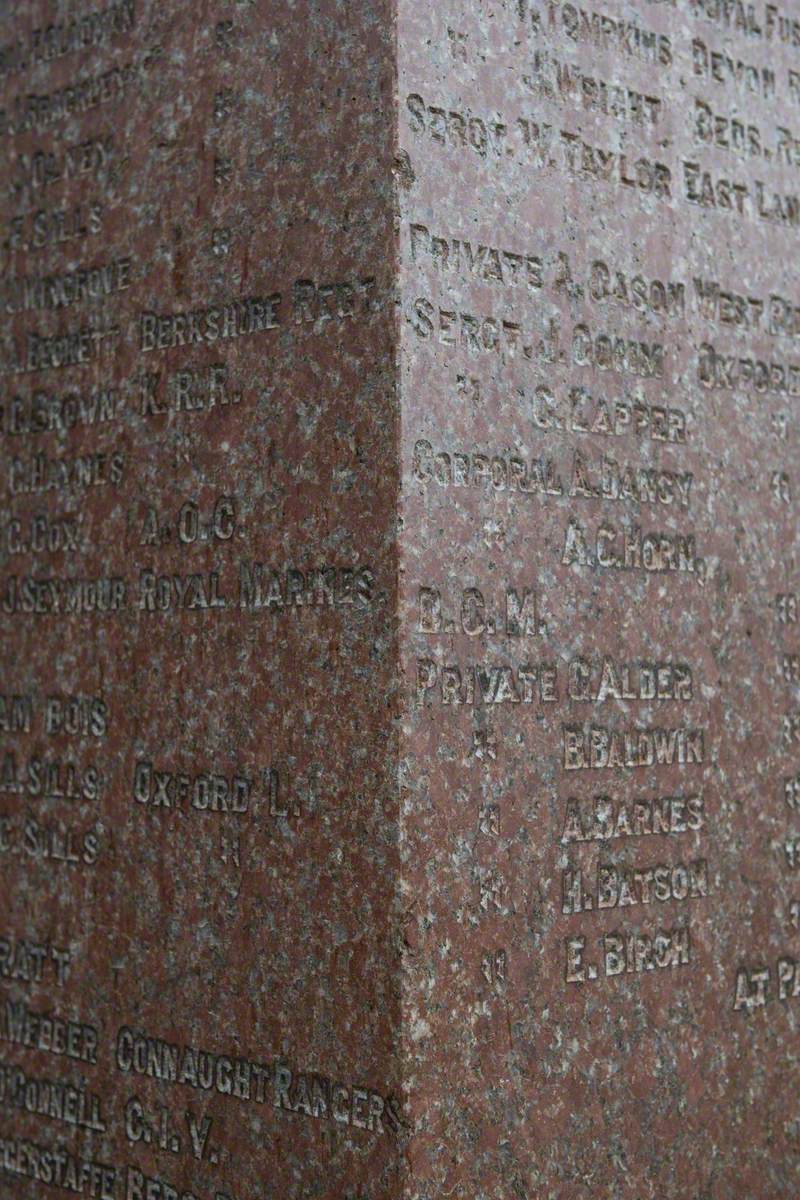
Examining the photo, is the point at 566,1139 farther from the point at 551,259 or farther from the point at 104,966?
the point at 551,259

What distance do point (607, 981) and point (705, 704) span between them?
628mm

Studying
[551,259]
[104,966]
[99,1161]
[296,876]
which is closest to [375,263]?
[551,259]

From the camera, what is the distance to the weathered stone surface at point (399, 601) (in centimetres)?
301

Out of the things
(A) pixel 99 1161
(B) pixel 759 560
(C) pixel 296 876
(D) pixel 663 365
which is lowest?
(A) pixel 99 1161

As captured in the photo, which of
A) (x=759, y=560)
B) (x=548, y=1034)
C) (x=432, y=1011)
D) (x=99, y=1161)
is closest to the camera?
(x=432, y=1011)

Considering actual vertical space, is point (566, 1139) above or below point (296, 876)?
below

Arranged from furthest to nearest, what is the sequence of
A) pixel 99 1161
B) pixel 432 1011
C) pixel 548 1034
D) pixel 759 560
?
pixel 759 560 → pixel 99 1161 → pixel 548 1034 → pixel 432 1011

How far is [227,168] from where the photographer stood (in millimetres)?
3350

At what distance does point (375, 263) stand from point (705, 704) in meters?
1.19

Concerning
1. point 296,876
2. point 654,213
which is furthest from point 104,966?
point 654,213

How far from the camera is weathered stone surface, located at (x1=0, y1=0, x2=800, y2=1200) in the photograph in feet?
9.86

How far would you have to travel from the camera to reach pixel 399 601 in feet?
9.60

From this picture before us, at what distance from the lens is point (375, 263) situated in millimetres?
3018

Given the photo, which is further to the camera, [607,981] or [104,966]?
[104,966]
